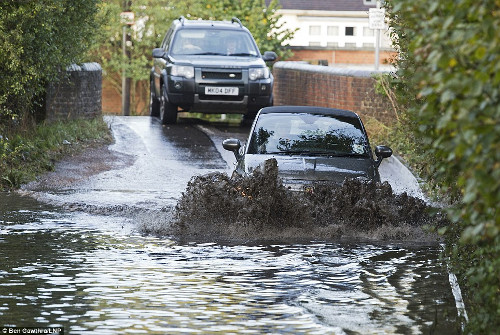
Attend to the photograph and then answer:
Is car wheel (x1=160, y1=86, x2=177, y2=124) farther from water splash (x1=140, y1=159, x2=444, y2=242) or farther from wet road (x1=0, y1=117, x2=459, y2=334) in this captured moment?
water splash (x1=140, y1=159, x2=444, y2=242)

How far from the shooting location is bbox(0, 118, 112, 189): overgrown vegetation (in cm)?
1698

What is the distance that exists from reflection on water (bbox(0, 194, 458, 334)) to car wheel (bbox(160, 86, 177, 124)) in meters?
12.0

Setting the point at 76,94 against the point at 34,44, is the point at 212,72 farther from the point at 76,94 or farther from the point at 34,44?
the point at 34,44

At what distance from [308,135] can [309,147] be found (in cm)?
26

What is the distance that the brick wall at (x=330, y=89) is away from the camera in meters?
23.7

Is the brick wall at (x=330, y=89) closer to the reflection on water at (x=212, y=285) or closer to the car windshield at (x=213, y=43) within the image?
the car windshield at (x=213, y=43)

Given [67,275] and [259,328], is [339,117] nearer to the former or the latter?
[67,275]

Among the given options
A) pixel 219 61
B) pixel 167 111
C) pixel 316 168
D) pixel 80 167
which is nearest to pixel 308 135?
pixel 316 168

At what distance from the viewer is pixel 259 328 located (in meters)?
7.92

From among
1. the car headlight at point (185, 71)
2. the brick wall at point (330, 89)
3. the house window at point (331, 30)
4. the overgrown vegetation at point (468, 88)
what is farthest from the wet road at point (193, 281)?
the house window at point (331, 30)

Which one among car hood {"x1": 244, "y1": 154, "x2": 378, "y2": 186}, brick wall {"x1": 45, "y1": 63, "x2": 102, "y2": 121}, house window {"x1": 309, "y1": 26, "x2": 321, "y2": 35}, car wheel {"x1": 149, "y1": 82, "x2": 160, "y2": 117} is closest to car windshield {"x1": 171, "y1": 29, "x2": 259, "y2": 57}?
brick wall {"x1": 45, "y1": 63, "x2": 102, "y2": 121}

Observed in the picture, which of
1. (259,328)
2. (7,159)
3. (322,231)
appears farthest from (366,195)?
(7,159)

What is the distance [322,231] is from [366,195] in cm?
66

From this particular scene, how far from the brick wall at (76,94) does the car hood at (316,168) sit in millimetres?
9150
